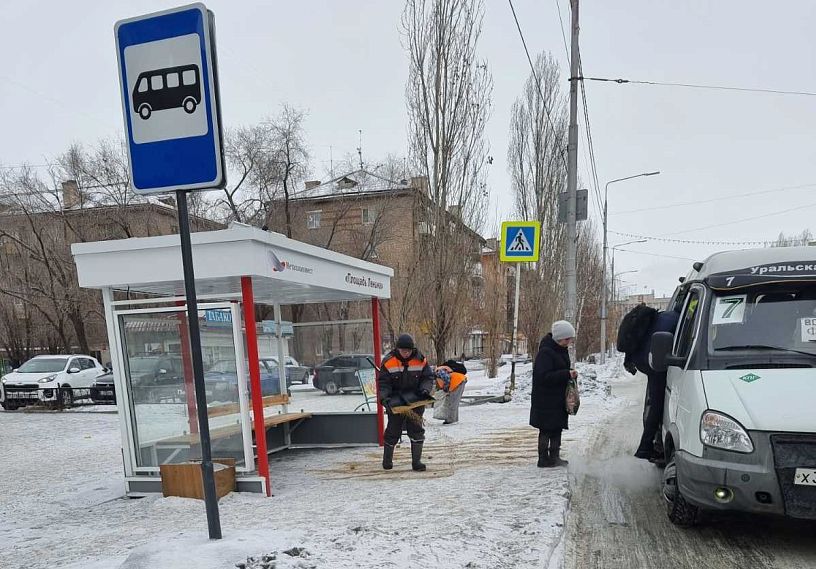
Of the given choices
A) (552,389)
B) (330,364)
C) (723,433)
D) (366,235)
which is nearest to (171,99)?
(723,433)

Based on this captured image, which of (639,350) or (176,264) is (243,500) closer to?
(176,264)

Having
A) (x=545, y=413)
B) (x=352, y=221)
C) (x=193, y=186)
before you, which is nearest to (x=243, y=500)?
(x=545, y=413)

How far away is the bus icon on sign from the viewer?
12.6 feet

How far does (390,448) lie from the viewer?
7.96 metres

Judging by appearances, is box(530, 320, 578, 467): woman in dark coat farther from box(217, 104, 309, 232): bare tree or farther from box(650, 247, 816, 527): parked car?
box(217, 104, 309, 232): bare tree

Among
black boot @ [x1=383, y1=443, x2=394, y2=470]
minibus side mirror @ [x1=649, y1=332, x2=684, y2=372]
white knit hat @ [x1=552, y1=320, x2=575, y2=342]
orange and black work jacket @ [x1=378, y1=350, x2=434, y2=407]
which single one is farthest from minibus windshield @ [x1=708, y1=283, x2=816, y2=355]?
black boot @ [x1=383, y1=443, x2=394, y2=470]

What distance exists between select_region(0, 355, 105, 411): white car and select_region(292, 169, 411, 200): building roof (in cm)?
1413

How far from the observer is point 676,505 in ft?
16.8

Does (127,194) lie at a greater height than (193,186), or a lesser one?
greater

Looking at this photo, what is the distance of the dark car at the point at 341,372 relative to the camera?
9969 mm

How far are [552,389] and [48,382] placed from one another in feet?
62.8

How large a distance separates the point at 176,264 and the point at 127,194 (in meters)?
24.4

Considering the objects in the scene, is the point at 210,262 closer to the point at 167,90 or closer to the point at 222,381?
the point at 222,381

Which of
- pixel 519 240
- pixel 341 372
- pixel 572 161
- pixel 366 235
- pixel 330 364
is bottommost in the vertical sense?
pixel 341 372
